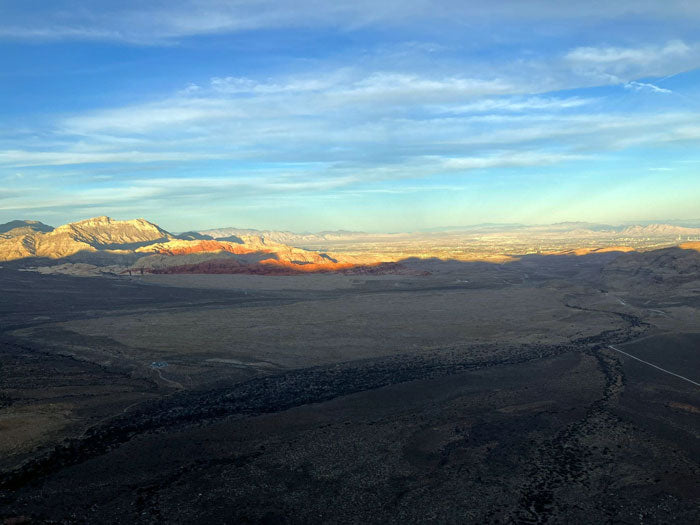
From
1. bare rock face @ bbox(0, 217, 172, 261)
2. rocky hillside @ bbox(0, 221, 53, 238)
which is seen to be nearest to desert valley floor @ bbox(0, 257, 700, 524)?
bare rock face @ bbox(0, 217, 172, 261)

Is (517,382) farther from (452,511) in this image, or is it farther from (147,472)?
(147,472)

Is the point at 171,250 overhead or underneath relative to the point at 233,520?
overhead

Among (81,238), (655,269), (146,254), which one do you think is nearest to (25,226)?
(81,238)

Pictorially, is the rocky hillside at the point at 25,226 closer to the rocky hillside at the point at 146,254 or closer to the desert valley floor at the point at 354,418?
the rocky hillside at the point at 146,254

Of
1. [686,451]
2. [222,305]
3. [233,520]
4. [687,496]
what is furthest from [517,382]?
[222,305]

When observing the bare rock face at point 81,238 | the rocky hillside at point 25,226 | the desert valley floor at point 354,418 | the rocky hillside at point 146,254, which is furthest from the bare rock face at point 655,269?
the rocky hillside at point 25,226

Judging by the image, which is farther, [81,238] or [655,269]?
[81,238]

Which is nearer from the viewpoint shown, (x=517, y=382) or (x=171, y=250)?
(x=517, y=382)

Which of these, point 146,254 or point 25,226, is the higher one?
point 25,226

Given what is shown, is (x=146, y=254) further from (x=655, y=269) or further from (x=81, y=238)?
(x=655, y=269)
